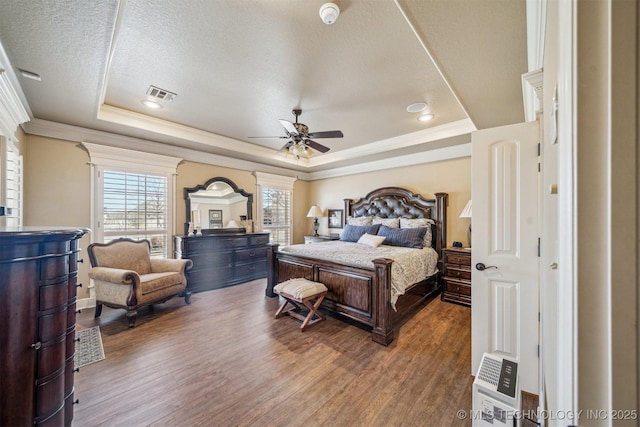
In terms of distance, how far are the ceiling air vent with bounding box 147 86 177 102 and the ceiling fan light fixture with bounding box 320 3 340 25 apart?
211cm

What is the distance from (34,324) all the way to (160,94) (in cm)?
264

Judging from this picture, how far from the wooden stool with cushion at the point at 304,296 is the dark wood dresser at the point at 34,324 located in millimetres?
1915

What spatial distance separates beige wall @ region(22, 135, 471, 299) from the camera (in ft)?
10.4

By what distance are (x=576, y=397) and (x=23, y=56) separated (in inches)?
142

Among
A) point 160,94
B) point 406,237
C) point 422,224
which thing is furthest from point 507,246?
point 160,94

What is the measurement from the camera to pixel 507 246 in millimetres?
1893

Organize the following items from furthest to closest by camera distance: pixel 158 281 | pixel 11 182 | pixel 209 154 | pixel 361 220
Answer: pixel 361 220 < pixel 209 154 < pixel 158 281 < pixel 11 182

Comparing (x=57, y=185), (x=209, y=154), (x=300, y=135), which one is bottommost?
(x=57, y=185)

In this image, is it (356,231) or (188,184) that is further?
(356,231)

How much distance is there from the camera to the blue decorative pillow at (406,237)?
3961 mm

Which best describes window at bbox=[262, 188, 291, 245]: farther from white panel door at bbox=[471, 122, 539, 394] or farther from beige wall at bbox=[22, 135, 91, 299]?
white panel door at bbox=[471, 122, 539, 394]

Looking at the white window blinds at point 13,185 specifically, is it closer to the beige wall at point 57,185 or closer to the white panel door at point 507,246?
the beige wall at point 57,185

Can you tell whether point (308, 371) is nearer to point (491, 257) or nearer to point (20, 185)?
point (491, 257)

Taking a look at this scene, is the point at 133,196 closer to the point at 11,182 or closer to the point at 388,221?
the point at 11,182
